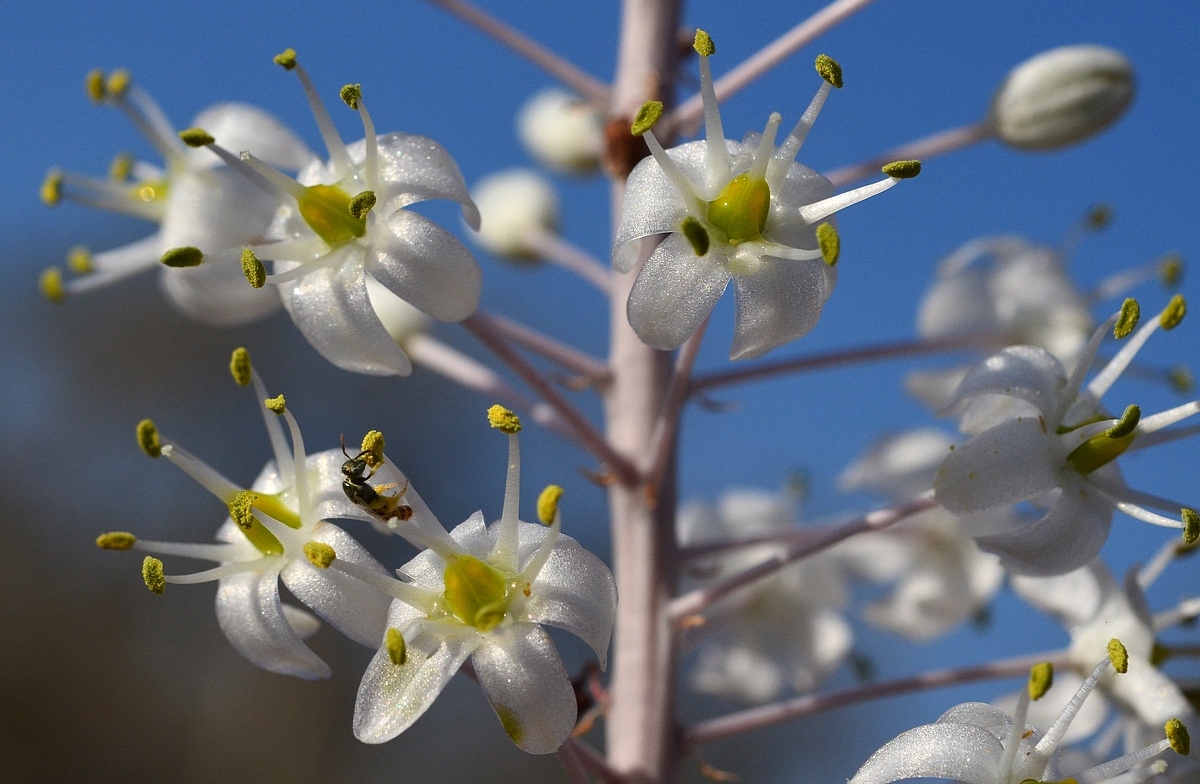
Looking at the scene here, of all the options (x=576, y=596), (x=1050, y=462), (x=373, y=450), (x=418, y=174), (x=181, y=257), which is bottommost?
(x=576, y=596)

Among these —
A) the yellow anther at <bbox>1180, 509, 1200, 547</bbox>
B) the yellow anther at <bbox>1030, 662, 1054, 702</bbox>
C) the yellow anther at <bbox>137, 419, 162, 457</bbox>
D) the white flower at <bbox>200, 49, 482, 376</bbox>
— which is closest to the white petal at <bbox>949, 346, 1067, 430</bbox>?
the yellow anther at <bbox>1180, 509, 1200, 547</bbox>

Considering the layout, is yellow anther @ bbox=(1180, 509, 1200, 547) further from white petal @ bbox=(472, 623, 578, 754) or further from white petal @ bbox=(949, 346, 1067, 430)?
white petal @ bbox=(472, 623, 578, 754)

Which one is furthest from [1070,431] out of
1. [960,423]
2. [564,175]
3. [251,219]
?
[564,175]

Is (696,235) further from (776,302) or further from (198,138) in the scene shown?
(198,138)

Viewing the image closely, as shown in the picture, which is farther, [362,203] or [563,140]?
[563,140]

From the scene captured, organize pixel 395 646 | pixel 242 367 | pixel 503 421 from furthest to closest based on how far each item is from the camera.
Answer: pixel 242 367 → pixel 503 421 → pixel 395 646

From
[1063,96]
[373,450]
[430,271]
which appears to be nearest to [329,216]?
[430,271]

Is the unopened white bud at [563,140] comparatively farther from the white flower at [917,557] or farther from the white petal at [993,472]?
the white petal at [993,472]
